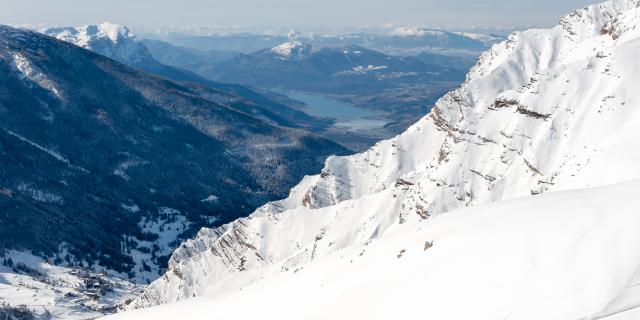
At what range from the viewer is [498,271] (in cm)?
2880

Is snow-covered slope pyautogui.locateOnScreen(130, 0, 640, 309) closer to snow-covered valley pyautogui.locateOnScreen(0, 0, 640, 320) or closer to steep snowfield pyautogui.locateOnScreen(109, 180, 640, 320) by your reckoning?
snow-covered valley pyautogui.locateOnScreen(0, 0, 640, 320)

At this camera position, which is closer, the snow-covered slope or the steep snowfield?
the steep snowfield

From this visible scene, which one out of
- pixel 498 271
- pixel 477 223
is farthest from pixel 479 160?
pixel 498 271

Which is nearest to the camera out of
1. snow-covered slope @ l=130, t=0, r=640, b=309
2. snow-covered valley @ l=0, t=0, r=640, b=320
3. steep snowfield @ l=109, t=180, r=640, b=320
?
steep snowfield @ l=109, t=180, r=640, b=320

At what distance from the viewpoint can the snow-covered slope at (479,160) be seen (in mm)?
89688

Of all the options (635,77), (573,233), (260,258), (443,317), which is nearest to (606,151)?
(635,77)

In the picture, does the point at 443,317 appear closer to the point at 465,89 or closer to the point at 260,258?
the point at 260,258

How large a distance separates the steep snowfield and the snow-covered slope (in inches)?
719

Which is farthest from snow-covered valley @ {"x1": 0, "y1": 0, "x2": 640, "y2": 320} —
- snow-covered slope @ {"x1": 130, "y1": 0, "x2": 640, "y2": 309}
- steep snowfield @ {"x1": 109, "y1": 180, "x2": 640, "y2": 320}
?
snow-covered slope @ {"x1": 130, "y1": 0, "x2": 640, "y2": 309}

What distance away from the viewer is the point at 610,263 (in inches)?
1049

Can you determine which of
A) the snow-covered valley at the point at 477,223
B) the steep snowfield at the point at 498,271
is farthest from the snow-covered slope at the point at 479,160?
the steep snowfield at the point at 498,271

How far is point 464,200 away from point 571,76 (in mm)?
29977

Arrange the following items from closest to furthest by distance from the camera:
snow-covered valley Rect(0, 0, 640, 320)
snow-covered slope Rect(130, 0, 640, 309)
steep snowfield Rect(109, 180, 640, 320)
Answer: steep snowfield Rect(109, 180, 640, 320)
snow-covered valley Rect(0, 0, 640, 320)
snow-covered slope Rect(130, 0, 640, 309)

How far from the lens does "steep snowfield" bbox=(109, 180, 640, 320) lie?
2581cm
